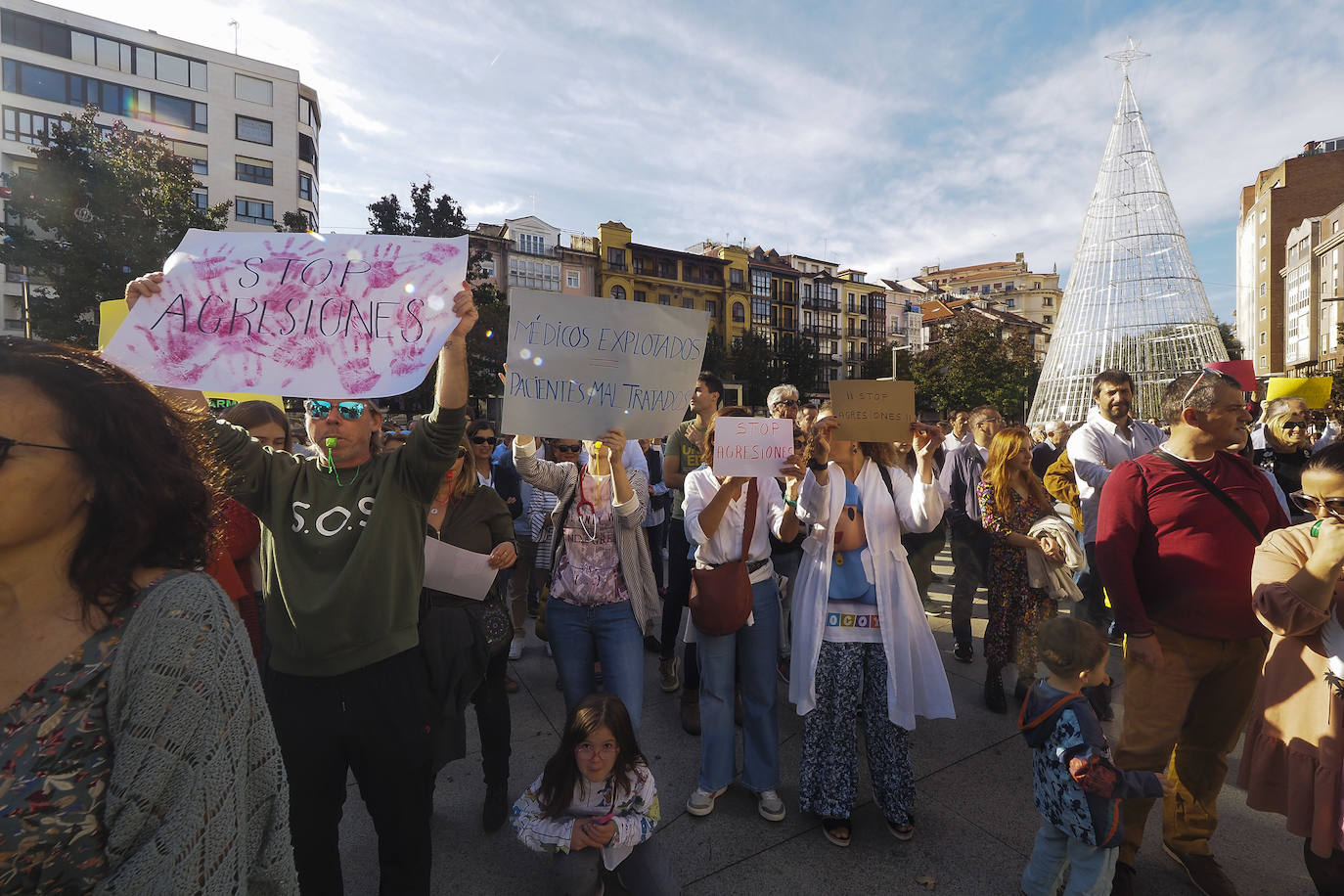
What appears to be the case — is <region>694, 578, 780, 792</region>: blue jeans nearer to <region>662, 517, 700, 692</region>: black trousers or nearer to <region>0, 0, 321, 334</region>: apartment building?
<region>662, 517, 700, 692</region>: black trousers

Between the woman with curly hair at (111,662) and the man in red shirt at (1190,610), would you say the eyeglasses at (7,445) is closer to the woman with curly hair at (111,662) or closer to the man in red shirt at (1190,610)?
the woman with curly hair at (111,662)

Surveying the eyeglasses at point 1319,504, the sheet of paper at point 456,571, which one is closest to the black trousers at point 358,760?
the sheet of paper at point 456,571

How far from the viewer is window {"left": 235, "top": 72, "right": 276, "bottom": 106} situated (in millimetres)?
36469

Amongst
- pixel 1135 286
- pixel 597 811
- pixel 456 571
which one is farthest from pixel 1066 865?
pixel 1135 286

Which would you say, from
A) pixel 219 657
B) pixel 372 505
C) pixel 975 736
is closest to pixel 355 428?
pixel 372 505

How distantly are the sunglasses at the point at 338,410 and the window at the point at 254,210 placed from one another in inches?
1672

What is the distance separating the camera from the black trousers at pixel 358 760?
2.15 m

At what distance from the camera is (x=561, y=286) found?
162 feet

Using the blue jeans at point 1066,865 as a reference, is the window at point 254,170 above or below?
above

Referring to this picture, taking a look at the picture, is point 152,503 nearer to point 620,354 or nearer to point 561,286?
point 620,354

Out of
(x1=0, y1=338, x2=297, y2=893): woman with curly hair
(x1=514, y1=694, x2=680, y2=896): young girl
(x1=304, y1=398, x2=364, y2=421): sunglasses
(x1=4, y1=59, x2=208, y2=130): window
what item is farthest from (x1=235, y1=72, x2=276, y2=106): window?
(x1=0, y1=338, x2=297, y2=893): woman with curly hair

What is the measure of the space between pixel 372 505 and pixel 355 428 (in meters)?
0.29

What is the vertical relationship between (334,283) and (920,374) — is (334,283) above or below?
below

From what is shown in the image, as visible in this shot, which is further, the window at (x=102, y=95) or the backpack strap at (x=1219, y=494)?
the window at (x=102, y=95)
